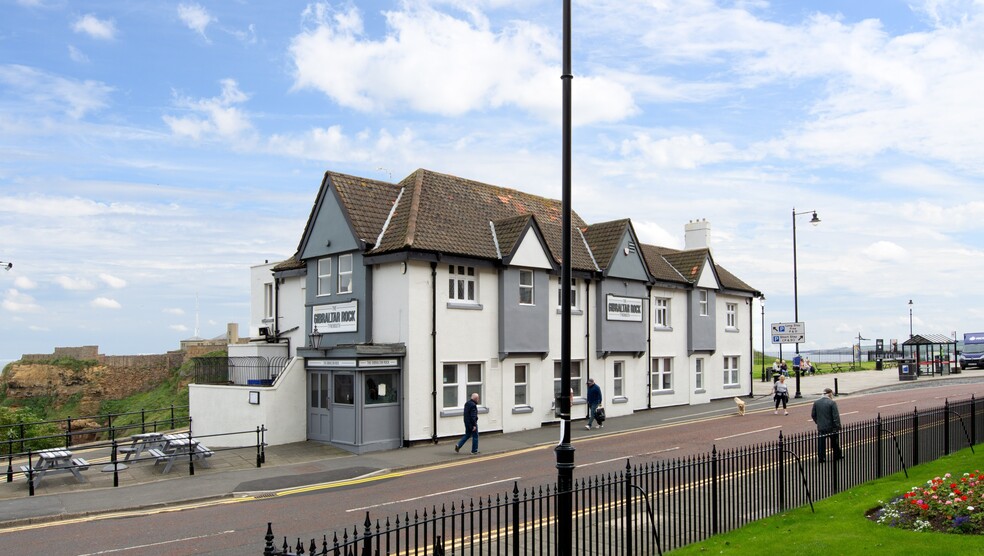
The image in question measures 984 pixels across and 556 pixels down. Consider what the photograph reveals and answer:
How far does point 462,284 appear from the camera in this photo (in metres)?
25.7

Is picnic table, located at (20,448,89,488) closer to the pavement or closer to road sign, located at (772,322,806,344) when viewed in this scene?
the pavement

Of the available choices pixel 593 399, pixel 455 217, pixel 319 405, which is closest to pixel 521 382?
pixel 593 399

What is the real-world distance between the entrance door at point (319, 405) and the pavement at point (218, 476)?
47 cm

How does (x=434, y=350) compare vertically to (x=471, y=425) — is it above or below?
above

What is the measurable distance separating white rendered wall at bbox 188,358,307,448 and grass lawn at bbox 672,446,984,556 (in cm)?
1667

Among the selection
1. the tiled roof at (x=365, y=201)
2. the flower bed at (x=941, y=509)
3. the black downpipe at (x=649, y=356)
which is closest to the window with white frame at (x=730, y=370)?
the black downpipe at (x=649, y=356)

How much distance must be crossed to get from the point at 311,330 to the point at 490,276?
22.1 feet

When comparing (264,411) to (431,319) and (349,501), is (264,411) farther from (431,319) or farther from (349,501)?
(349,501)

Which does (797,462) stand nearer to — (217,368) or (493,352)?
(493,352)

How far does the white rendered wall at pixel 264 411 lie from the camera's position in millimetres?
24516

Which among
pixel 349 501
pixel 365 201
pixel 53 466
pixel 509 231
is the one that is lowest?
pixel 349 501

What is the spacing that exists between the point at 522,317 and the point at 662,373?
35.3ft

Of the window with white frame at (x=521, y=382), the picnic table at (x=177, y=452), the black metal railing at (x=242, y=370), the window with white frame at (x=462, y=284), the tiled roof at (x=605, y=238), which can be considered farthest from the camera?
the tiled roof at (x=605, y=238)

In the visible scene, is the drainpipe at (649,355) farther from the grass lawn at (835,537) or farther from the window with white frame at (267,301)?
the grass lawn at (835,537)
